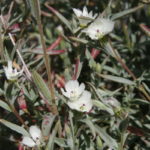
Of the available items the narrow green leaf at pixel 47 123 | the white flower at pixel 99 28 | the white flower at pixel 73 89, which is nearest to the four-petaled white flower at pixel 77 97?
the white flower at pixel 73 89

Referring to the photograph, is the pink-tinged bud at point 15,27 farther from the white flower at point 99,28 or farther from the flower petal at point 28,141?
the flower petal at point 28,141

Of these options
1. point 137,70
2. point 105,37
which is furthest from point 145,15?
point 105,37

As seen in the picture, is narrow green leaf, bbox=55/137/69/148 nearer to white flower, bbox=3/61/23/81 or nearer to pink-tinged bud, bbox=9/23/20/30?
white flower, bbox=3/61/23/81

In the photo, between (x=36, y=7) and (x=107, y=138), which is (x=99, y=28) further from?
(x=107, y=138)

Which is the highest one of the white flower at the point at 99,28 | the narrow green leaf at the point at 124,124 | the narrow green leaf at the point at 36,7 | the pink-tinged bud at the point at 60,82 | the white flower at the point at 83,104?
the narrow green leaf at the point at 36,7

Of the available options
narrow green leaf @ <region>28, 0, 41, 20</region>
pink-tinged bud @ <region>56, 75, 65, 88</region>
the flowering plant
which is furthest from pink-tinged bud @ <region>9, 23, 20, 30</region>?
narrow green leaf @ <region>28, 0, 41, 20</region>

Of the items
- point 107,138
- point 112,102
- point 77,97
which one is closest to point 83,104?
point 77,97

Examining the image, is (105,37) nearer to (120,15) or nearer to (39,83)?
(120,15)
